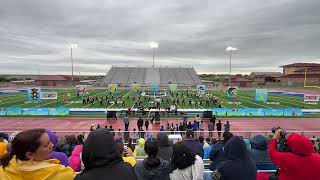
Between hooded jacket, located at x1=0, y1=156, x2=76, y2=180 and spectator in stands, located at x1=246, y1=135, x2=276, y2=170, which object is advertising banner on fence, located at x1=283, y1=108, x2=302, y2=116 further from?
hooded jacket, located at x1=0, y1=156, x2=76, y2=180

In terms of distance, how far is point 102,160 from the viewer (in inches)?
99.4

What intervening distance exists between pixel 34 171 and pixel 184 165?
1988mm

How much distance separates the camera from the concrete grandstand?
103 metres

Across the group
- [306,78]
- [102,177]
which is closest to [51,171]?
[102,177]

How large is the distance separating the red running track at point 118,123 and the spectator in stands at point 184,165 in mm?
19966

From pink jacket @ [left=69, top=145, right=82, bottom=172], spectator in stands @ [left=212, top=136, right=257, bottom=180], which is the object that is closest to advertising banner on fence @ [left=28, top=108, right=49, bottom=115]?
pink jacket @ [left=69, top=145, right=82, bottom=172]

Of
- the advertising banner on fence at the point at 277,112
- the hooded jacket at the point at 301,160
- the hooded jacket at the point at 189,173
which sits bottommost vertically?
the advertising banner on fence at the point at 277,112

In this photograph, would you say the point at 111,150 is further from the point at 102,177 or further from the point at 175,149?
the point at 175,149

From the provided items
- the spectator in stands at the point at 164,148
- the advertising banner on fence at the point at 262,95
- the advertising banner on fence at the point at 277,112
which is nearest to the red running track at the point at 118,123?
the advertising banner on fence at the point at 277,112

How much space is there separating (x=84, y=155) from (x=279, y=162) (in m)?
2.71

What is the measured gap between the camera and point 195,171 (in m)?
3.80

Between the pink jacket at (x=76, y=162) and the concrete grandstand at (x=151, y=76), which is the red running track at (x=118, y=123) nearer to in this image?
the pink jacket at (x=76, y=162)

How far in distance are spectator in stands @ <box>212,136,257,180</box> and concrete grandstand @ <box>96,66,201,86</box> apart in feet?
308

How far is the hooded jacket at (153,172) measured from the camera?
143 inches
